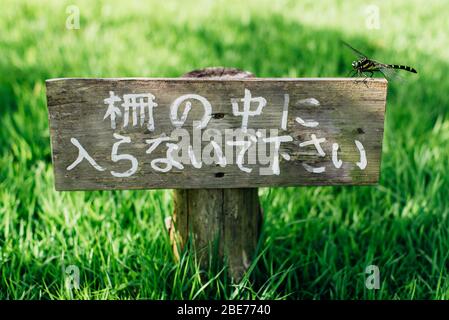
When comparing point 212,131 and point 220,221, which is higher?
point 212,131

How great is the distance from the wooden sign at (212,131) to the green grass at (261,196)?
0.34 meters

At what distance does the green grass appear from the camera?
180 cm

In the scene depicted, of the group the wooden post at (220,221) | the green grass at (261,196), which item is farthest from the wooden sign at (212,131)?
the green grass at (261,196)

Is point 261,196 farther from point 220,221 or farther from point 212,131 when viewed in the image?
point 212,131

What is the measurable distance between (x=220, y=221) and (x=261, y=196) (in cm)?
55

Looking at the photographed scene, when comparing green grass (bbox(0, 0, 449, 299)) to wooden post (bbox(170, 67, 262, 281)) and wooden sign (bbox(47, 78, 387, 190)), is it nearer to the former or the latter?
wooden post (bbox(170, 67, 262, 281))

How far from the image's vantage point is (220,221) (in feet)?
5.57

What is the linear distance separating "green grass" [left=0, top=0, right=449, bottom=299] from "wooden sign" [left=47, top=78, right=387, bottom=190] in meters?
0.34

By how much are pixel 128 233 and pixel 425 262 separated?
101cm

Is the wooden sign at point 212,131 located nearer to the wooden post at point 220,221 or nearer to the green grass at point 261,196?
the wooden post at point 220,221

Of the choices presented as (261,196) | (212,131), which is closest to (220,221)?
(212,131)

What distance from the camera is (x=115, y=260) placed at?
181 cm

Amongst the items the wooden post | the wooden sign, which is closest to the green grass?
the wooden post
